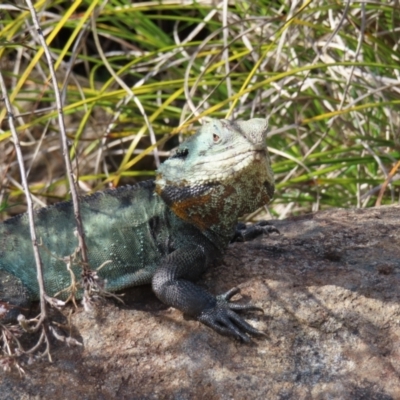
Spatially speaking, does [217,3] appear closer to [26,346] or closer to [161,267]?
[161,267]

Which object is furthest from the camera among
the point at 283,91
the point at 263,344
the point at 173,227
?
the point at 283,91

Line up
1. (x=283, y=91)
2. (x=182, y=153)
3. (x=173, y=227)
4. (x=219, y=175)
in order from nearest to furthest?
(x=219, y=175) < (x=182, y=153) < (x=173, y=227) < (x=283, y=91)

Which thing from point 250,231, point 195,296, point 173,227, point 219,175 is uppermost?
point 219,175

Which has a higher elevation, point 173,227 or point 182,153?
point 182,153

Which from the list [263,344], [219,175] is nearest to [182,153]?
[219,175]

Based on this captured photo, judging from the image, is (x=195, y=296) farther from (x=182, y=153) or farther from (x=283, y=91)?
(x=283, y=91)

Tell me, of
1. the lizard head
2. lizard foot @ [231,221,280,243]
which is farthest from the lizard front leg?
lizard foot @ [231,221,280,243]

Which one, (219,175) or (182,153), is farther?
(182,153)

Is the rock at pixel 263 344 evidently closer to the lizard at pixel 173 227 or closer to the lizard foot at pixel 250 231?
the lizard at pixel 173 227
